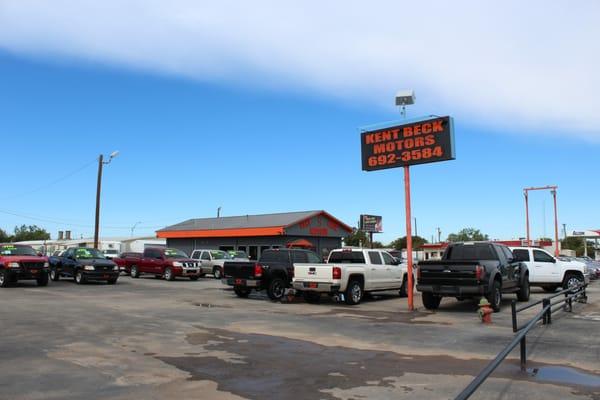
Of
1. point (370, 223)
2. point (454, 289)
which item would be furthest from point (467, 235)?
point (454, 289)

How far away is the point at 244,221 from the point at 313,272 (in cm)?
3112

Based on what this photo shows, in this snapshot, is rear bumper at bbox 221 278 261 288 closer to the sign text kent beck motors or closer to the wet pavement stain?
the sign text kent beck motors

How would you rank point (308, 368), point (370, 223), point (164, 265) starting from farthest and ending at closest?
point (370, 223) < point (164, 265) < point (308, 368)

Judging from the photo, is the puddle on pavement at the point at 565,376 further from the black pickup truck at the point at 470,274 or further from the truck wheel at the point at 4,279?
the truck wheel at the point at 4,279

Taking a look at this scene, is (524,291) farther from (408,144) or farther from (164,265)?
(164,265)

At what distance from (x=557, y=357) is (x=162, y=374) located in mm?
5795

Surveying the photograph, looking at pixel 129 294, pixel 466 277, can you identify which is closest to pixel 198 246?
pixel 129 294

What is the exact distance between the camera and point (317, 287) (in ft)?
54.4

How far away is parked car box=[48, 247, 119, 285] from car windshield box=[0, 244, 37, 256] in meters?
2.35

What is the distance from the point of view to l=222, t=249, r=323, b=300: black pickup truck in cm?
1823

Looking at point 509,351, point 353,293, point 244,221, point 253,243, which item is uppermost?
point 244,221

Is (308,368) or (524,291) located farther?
(524,291)

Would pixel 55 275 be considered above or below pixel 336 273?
below

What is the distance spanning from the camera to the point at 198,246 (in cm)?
4841
